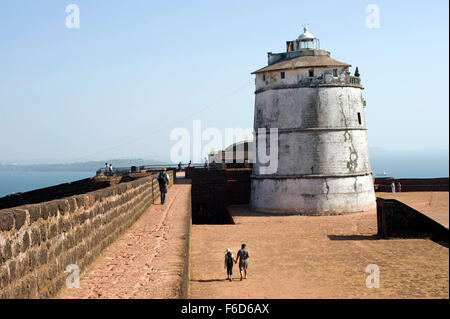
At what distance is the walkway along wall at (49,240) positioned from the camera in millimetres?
4555

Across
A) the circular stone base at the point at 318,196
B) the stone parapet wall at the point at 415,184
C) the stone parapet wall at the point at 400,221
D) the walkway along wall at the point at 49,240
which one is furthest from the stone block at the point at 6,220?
the stone parapet wall at the point at 415,184

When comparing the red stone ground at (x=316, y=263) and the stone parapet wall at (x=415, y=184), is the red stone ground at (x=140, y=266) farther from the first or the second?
the stone parapet wall at (x=415, y=184)

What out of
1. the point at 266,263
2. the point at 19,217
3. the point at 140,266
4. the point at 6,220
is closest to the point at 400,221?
the point at 266,263

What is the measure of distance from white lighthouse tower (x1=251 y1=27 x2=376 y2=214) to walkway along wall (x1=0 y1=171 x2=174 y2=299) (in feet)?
66.6

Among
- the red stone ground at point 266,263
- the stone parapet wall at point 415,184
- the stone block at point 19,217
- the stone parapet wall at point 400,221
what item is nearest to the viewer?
the stone block at point 19,217

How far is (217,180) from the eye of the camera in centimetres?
3291

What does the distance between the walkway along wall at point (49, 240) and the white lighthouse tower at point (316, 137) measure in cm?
2029

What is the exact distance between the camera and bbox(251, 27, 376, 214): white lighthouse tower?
94.0ft

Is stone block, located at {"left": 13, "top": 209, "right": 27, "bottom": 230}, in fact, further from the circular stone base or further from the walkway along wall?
the circular stone base

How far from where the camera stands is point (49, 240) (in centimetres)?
567

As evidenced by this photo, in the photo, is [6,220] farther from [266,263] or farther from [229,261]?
[266,263]

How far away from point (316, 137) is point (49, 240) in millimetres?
23986
